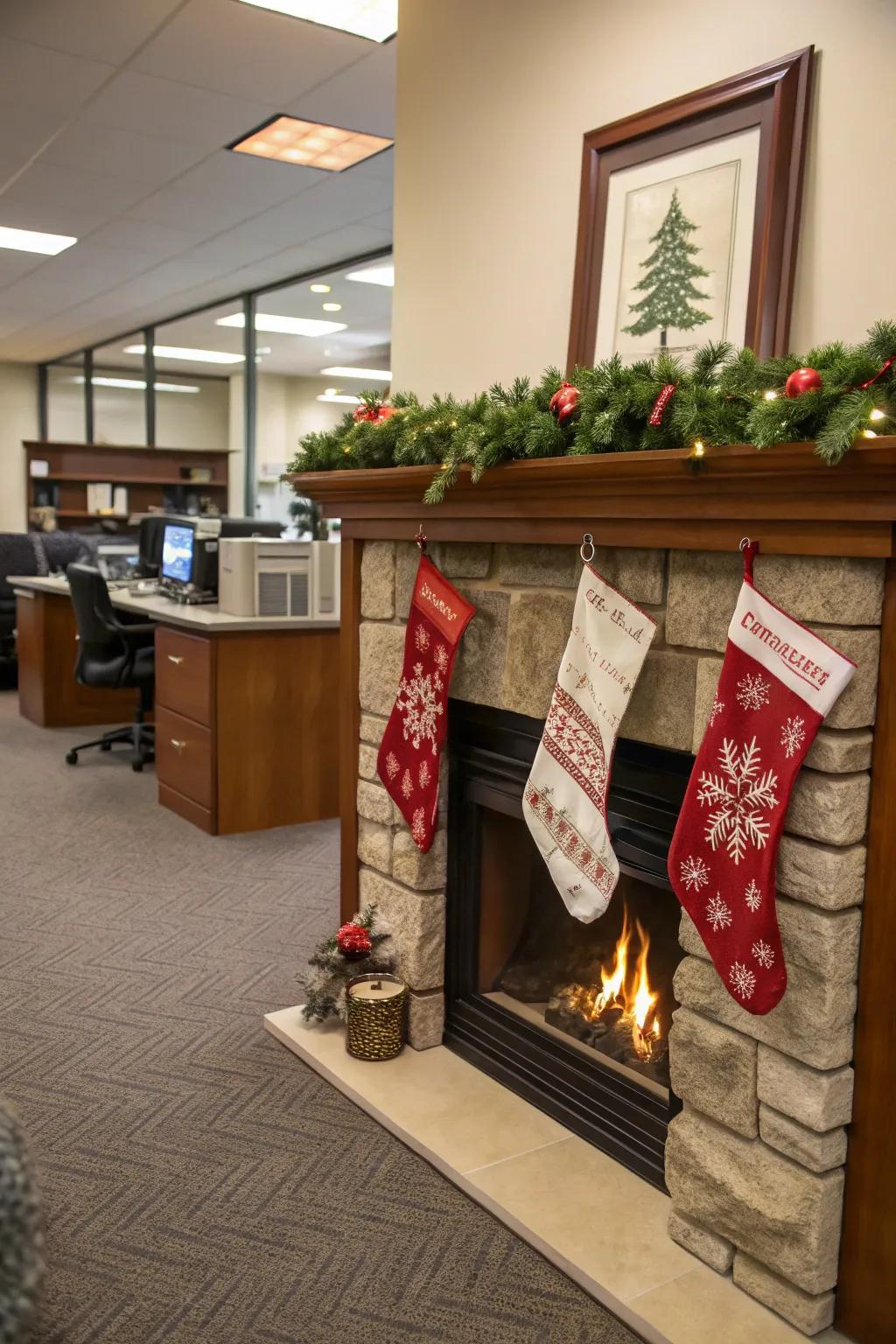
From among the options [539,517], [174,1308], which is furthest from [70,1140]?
[539,517]

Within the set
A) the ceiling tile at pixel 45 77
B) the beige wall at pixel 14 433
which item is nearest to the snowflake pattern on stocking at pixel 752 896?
the ceiling tile at pixel 45 77

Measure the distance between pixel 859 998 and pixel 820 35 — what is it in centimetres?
156

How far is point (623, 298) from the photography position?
7.21 ft

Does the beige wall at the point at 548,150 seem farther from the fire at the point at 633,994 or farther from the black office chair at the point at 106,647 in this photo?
the black office chair at the point at 106,647

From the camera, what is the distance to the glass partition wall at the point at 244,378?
8.19 metres

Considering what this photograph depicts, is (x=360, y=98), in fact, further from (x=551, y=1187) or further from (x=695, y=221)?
(x=551, y=1187)

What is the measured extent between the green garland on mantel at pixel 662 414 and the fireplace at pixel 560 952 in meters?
0.55

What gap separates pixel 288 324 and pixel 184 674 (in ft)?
18.3

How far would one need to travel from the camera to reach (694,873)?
1685 mm

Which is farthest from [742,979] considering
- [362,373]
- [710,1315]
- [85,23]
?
[362,373]

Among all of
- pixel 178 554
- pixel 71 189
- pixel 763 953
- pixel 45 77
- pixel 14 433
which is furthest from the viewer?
pixel 14 433

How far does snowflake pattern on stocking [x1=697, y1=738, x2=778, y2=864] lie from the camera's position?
5.18ft

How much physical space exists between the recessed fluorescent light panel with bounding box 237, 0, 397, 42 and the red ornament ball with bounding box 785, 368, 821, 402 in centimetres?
271

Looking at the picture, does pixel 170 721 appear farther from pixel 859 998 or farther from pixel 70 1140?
pixel 859 998
